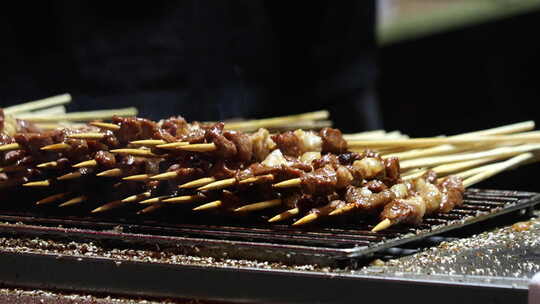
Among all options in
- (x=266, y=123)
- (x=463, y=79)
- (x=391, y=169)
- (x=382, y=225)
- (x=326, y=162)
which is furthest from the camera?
(x=463, y=79)

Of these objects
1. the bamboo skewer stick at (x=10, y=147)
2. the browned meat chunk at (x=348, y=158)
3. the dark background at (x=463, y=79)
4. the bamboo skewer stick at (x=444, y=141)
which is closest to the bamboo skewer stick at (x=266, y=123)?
the bamboo skewer stick at (x=444, y=141)

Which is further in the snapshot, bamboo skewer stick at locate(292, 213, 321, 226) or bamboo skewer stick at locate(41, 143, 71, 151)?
bamboo skewer stick at locate(41, 143, 71, 151)

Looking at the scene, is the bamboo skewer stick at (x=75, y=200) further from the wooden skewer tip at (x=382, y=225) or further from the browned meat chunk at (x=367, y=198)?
the wooden skewer tip at (x=382, y=225)

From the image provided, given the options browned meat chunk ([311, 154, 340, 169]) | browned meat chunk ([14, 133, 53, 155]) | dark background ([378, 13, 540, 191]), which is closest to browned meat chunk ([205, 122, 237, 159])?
browned meat chunk ([311, 154, 340, 169])

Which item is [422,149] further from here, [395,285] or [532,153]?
[395,285]

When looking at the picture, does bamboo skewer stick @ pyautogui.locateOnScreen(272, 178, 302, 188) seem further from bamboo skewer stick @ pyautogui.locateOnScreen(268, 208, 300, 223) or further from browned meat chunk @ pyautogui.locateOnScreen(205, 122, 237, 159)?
browned meat chunk @ pyautogui.locateOnScreen(205, 122, 237, 159)

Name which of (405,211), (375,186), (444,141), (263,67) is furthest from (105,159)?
(263,67)

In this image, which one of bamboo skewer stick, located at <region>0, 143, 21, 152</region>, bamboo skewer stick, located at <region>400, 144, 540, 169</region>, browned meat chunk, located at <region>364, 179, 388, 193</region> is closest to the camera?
browned meat chunk, located at <region>364, 179, 388, 193</region>

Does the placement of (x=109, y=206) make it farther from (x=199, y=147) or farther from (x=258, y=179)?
(x=258, y=179)
